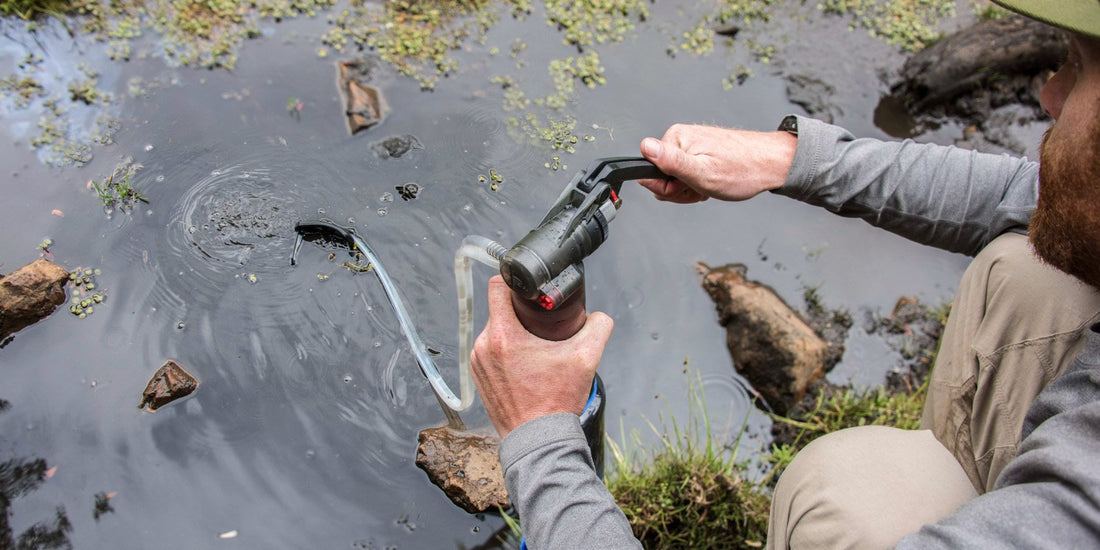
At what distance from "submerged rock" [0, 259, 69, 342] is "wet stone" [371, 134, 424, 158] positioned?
1091 mm

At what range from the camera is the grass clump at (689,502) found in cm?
221

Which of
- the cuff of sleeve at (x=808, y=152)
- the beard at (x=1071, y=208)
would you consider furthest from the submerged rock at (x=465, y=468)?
the beard at (x=1071, y=208)

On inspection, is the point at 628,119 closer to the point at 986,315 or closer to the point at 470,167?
the point at 470,167

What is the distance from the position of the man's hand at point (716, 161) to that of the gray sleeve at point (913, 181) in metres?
0.06

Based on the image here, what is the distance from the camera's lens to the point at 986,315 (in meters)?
1.75

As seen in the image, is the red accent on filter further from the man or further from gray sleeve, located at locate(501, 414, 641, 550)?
gray sleeve, located at locate(501, 414, 641, 550)

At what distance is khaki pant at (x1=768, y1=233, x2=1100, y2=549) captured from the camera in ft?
4.95

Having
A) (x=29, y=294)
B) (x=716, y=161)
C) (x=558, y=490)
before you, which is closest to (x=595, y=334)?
(x=558, y=490)

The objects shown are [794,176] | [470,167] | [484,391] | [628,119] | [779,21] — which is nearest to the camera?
[484,391]

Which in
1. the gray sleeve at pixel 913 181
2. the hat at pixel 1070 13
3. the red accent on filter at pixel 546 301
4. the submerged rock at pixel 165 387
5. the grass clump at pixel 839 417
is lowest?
the grass clump at pixel 839 417

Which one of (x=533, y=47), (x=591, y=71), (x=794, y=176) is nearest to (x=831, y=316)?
(x=794, y=176)

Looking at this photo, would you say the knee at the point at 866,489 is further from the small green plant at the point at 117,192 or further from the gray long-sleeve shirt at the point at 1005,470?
the small green plant at the point at 117,192

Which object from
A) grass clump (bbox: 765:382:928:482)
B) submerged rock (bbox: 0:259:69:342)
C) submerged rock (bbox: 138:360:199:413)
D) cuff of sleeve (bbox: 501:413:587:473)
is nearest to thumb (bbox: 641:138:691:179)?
cuff of sleeve (bbox: 501:413:587:473)

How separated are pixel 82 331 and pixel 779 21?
3.16m
